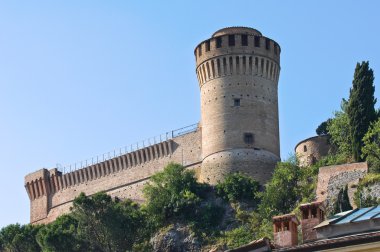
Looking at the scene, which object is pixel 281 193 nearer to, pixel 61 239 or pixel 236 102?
pixel 236 102

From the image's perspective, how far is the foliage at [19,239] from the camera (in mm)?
64125

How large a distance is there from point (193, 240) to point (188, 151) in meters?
9.91

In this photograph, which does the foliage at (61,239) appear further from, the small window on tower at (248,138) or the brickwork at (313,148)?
the brickwork at (313,148)

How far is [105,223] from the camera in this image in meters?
58.1

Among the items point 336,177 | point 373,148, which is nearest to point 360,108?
→ point 373,148

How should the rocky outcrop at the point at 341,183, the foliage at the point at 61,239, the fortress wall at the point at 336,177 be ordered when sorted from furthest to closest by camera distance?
the foliage at the point at 61,239, the fortress wall at the point at 336,177, the rocky outcrop at the point at 341,183

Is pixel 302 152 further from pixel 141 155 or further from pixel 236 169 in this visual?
pixel 141 155

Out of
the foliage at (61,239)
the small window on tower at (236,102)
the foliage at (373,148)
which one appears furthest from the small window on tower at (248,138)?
the foliage at (61,239)

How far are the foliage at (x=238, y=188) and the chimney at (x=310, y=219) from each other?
34925mm

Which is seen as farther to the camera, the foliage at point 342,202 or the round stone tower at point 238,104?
the round stone tower at point 238,104

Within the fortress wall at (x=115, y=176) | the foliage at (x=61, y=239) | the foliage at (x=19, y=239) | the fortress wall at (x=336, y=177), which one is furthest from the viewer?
the fortress wall at (x=115, y=176)

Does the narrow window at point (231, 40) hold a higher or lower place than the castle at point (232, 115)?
higher

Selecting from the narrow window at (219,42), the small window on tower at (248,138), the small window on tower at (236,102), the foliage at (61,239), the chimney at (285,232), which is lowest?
the chimney at (285,232)

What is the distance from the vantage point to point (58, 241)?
5900 cm
